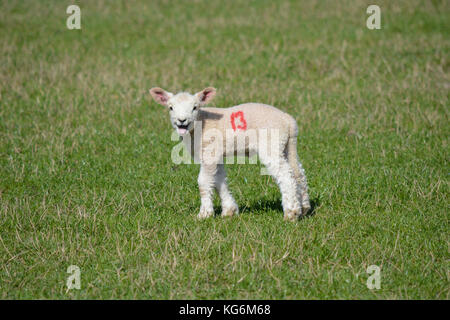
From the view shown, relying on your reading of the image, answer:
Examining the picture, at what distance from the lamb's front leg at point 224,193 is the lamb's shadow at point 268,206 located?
31 centimetres

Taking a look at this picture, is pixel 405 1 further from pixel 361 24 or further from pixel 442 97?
pixel 442 97

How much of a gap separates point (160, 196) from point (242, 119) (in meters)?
2.17

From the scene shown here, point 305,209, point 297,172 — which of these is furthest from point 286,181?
point 305,209

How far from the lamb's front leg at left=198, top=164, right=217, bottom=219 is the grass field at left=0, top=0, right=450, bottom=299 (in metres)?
0.20

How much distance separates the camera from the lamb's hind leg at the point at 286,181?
819cm

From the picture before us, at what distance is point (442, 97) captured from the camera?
1448 cm

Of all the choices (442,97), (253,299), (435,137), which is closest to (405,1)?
(442,97)

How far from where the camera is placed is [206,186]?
8461 millimetres

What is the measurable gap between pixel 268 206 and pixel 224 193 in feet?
3.14

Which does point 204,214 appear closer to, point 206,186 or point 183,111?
point 206,186
